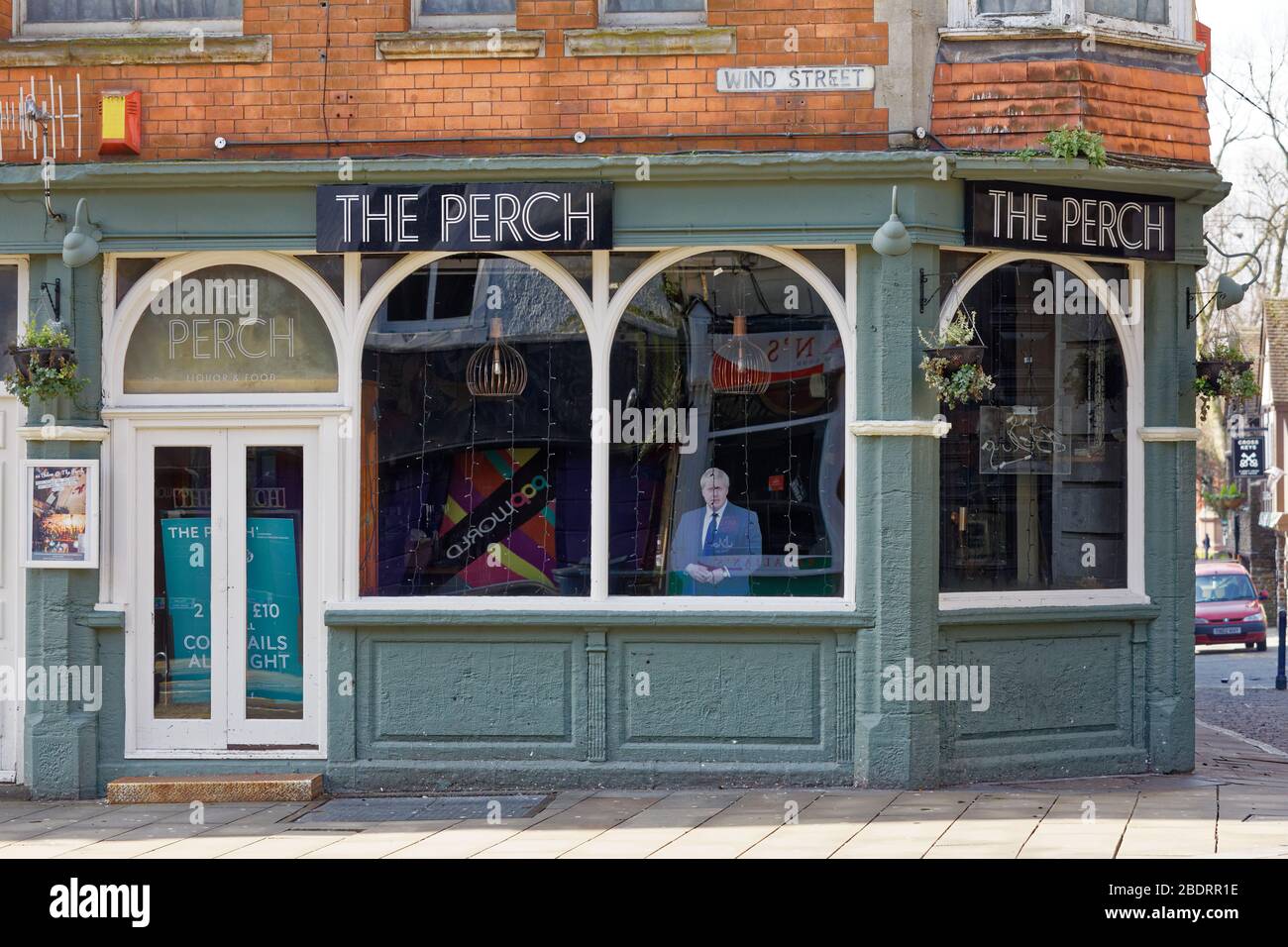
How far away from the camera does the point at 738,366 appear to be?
975 centimetres

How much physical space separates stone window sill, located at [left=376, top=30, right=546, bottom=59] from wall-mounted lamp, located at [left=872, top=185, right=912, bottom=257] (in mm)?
2482

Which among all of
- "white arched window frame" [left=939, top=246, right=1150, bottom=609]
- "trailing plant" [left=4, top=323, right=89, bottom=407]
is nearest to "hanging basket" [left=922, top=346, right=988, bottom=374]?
"white arched window frame" [left=939, top=246, right=1150, bottom=609]

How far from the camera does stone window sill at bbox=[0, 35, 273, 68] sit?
Answer: 32.0 ft

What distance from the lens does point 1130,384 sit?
33.6 ft

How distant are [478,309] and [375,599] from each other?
2017mm

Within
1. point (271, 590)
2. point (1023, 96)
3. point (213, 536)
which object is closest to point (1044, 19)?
point (1023, 96)

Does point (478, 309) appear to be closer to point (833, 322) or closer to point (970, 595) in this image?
point (833, 322)

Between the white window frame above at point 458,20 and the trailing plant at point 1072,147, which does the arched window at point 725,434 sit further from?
the white window frame above at point 458,20

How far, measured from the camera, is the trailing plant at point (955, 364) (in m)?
9.24

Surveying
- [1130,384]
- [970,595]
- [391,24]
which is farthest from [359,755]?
[1130,384]

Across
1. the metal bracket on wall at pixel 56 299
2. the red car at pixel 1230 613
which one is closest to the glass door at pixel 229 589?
the metal bracket on wall at pixel 56 299

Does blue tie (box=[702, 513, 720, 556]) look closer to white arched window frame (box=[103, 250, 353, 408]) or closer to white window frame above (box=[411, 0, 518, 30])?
white arched window frame (box=[103, 250, 353, 408])

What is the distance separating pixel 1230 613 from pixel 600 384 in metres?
22.4

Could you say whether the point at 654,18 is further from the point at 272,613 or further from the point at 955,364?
the point at 272,613
